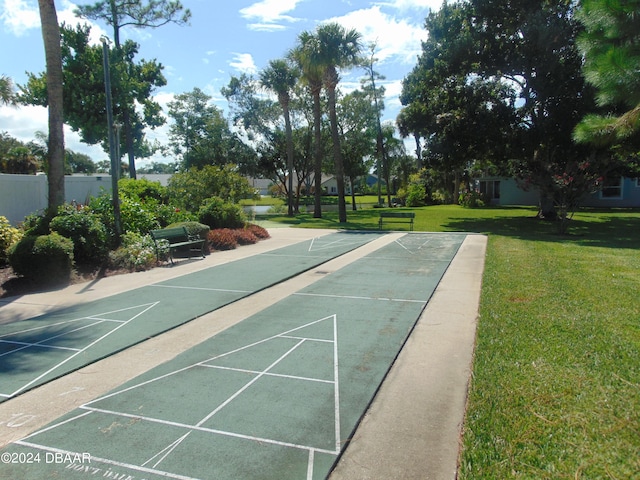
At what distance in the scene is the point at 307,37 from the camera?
23703 mm

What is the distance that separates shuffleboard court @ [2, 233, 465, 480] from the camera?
10.3 feet

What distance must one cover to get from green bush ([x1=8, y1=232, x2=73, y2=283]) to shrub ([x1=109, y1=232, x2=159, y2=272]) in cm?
159

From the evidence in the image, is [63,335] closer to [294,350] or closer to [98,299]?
[98,299]

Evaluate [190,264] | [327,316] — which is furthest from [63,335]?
[190,264]

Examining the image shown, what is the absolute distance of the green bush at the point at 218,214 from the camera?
53.7 ft

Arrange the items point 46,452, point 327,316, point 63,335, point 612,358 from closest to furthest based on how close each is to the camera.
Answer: point 46,452 < point 612,358 < point 63,335 < point 327,316

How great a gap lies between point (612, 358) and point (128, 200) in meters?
13.1

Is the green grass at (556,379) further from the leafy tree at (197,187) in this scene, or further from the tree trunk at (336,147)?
the tree trunk at (336,147)

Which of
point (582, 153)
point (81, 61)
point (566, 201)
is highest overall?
point (81, 61)

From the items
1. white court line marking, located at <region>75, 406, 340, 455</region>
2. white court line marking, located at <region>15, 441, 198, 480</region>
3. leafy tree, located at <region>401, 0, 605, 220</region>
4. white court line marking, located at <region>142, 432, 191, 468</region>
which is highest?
leafy tree, located at <region>401, 0, 605, 220</region>

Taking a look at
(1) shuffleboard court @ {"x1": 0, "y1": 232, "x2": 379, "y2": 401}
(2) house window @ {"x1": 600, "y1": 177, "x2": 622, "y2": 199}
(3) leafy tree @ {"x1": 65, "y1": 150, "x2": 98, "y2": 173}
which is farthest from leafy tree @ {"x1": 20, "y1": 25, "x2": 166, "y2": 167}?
(3) leafy tree @ {"x1": 65, "y1": 150, "x2": 98, "y2": 173}

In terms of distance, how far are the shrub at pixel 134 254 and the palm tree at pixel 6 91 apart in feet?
17.5

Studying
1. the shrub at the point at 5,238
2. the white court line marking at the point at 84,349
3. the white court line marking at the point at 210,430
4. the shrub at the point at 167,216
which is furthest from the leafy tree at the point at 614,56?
the shrub at the point at 5,238

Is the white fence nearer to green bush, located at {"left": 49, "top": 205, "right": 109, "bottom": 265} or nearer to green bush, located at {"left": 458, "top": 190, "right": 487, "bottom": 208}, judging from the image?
green bush, located at {"left": 49, "top": 205, "right": 109, "bottom": 265}
